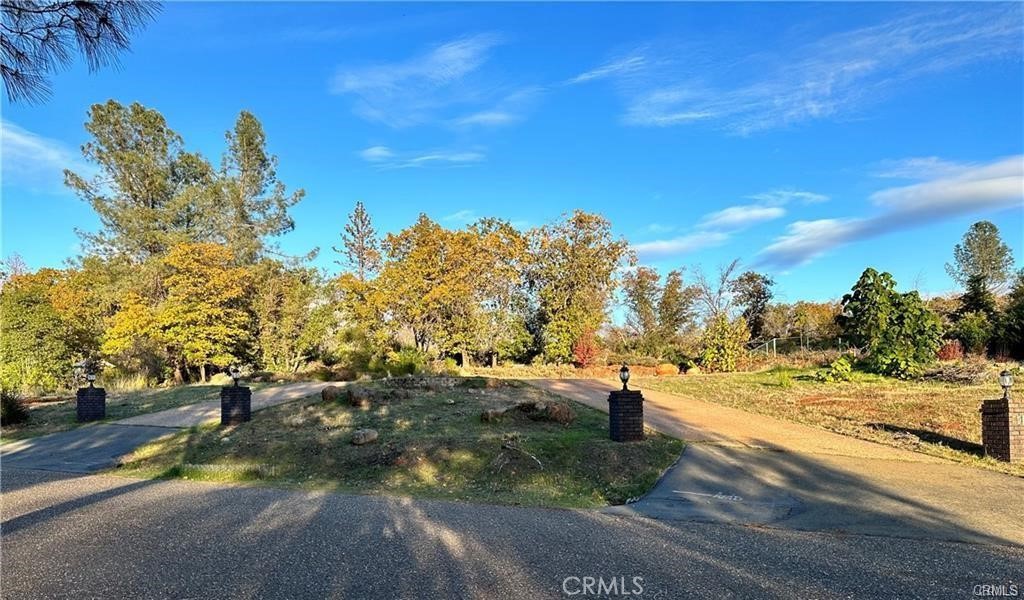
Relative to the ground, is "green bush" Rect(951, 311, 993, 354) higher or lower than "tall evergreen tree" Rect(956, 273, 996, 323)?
lower

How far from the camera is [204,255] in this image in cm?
2112

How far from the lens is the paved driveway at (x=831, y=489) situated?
447 centimetres

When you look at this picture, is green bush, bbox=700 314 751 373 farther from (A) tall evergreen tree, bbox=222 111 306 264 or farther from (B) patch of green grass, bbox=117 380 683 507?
(A) tall evergreen tree, bbox=222 111 306 264

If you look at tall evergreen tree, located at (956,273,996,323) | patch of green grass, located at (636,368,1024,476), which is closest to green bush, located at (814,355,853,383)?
patch of green grass, located at (636,368,1024,476)

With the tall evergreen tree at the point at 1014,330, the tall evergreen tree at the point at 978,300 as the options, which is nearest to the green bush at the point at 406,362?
the tall evergreen tree at the point at 1014,330

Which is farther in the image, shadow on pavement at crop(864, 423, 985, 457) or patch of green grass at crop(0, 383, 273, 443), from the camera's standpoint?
patch of green grass at crop(0, 383, 273, 443)

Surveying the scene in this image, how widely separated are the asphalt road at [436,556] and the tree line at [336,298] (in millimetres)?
11645

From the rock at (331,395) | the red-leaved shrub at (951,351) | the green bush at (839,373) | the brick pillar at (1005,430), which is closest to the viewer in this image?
the brick pillar at (1005,430)

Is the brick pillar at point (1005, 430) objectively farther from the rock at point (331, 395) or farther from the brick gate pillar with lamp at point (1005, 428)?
the rock at point (331, 395)

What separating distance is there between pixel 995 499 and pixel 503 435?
5153mm
